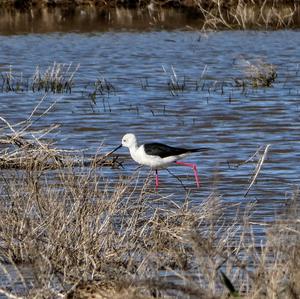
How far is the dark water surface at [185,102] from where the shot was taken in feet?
38.1

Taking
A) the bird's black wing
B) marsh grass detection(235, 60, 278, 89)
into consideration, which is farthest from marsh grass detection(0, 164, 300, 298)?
marsh grass detection(235, 60, 278, 89)

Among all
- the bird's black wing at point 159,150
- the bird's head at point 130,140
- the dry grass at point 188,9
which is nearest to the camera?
the bird's black wing at point 159,150

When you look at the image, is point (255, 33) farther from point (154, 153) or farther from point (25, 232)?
point (25, 232)

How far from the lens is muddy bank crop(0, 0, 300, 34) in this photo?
28.9 metres

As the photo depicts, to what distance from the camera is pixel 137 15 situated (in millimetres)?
31500

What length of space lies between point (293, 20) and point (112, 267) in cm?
2293

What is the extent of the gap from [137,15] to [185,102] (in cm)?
1450

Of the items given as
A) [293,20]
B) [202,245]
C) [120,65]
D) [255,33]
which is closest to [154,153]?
[202,245]

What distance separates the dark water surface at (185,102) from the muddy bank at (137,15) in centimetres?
114

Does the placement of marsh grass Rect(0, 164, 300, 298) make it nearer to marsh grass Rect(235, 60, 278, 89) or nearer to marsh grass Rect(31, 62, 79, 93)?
marsh grass Rect(31, 62, 79, 93)

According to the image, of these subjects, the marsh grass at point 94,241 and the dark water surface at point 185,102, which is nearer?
the marsh grass at point 94,241

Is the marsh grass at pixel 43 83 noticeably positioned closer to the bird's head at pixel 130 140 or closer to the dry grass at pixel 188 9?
the bird's head at pixel 130 140

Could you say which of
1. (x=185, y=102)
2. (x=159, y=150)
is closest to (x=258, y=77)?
(x=185, y=102)

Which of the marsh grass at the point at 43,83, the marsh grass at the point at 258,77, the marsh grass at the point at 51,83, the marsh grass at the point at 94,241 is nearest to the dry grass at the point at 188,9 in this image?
the marsh grass at the point at 258,77
